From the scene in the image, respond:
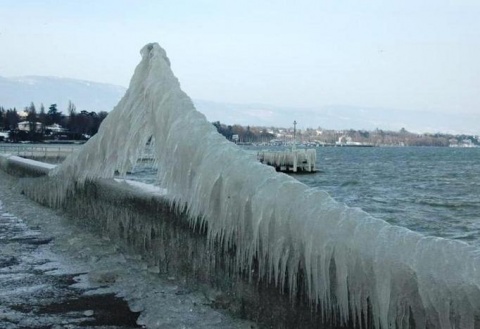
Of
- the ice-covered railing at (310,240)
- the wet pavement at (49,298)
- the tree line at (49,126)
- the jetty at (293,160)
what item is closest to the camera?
the ice-covered railing at (310,240)

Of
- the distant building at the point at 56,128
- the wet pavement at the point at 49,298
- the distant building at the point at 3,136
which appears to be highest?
the wet pavement at the point at 49,298

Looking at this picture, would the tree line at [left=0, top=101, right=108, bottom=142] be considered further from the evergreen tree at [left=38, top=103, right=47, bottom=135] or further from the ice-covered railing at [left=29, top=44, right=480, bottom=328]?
the ice-covered railing at [left=29, top=44, right=480, bottom=328]

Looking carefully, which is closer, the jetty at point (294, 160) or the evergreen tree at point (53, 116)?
the jetty at point (294, 160)

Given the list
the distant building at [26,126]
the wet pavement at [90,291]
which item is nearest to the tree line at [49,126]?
the distant building at [26,126]

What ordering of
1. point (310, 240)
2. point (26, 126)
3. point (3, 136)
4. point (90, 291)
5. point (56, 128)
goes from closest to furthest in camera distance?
point (310, 240) < point (90, 291) < point (3, 136) < point (56, 128) < point (26, 126)

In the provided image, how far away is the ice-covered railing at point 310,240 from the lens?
133 inches

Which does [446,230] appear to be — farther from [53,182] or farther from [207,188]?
[207,188]

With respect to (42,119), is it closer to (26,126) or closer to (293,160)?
(26,126)

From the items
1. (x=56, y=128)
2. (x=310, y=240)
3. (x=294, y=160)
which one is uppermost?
(x=310, y=240)

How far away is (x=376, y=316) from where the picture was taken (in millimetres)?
3629

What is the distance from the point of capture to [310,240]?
4.15 meters

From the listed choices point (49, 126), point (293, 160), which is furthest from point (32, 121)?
point (293, 160)

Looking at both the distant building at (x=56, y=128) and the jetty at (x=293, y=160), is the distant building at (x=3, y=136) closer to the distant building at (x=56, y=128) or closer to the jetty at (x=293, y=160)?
the distant building at (x=56, y=128)

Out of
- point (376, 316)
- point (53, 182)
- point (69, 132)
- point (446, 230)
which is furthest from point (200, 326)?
point (69, 132)
